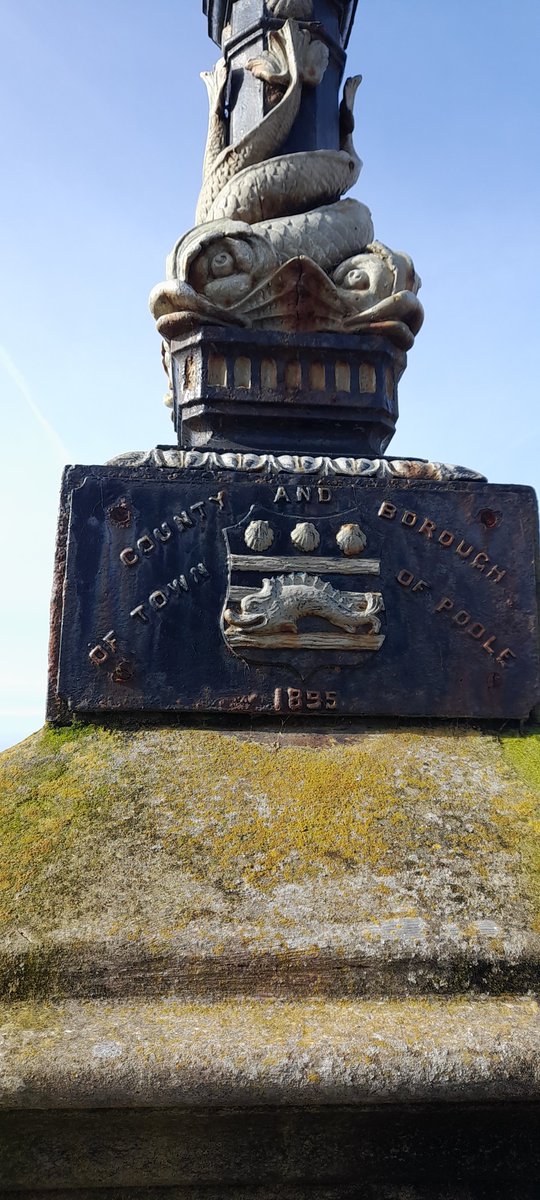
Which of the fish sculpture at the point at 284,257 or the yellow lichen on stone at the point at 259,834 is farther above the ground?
the fish sculpture at the point at 284,257

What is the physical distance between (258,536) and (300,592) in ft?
0.91

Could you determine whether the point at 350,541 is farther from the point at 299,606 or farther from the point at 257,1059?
the point at 257,1059

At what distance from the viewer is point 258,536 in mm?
3441

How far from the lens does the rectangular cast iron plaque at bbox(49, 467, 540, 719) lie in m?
3.31

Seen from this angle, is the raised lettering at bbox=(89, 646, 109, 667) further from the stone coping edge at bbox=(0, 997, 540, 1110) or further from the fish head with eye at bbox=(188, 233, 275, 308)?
the fish head with eye at bbox=(188, 233, 275, 308)

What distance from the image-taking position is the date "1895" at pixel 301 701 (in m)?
3.31

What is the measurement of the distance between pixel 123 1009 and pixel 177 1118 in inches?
11.4

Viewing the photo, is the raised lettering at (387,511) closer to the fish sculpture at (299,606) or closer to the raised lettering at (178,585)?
the fish sculpture at (299,606)

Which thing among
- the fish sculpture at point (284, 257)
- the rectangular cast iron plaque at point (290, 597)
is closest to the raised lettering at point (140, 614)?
the rectangular cast iron plaque at point (290, 597)

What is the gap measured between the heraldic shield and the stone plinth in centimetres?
51

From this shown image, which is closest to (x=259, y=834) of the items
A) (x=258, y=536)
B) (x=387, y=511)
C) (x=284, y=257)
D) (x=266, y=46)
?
(x=258, y=536)

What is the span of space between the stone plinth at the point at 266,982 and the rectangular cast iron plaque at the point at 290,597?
372 millimetres

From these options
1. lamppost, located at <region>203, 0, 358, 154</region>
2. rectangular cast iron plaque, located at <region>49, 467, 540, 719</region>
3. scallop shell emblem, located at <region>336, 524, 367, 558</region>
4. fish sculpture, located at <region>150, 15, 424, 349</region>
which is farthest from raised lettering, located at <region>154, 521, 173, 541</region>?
lamppost, located at <region>203, 0, 358, 154</region>

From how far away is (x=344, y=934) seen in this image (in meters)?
2.45
